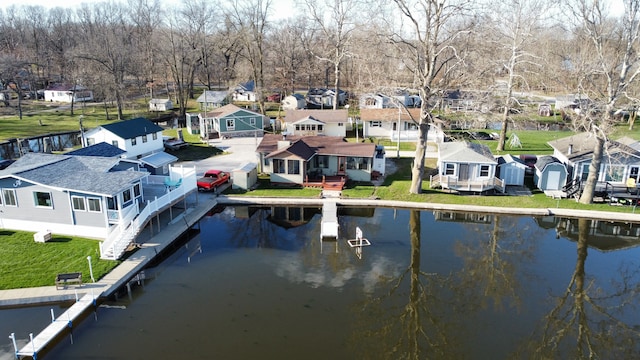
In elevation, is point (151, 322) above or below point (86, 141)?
below

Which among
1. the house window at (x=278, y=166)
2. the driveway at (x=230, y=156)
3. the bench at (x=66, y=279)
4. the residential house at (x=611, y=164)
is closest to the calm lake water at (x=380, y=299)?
the bench at (x=66, y=279)

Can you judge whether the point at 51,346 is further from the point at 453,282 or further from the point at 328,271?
the point at 453,282

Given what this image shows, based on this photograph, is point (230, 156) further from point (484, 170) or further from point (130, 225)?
point (484, 170)

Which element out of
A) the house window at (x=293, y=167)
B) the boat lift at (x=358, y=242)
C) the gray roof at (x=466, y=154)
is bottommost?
the boat lift at (x=358, y=242)

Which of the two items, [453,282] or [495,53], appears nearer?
[453,282]

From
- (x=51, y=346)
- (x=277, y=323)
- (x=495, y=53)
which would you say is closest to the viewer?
(x=51, y=346)

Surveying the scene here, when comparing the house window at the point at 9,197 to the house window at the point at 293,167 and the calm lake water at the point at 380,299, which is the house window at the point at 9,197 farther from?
the house window at the point at 293,167

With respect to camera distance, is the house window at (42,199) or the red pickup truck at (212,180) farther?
the red pickup truck at (212,180)

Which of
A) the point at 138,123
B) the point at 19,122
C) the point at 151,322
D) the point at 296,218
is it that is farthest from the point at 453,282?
the point at 19,122
